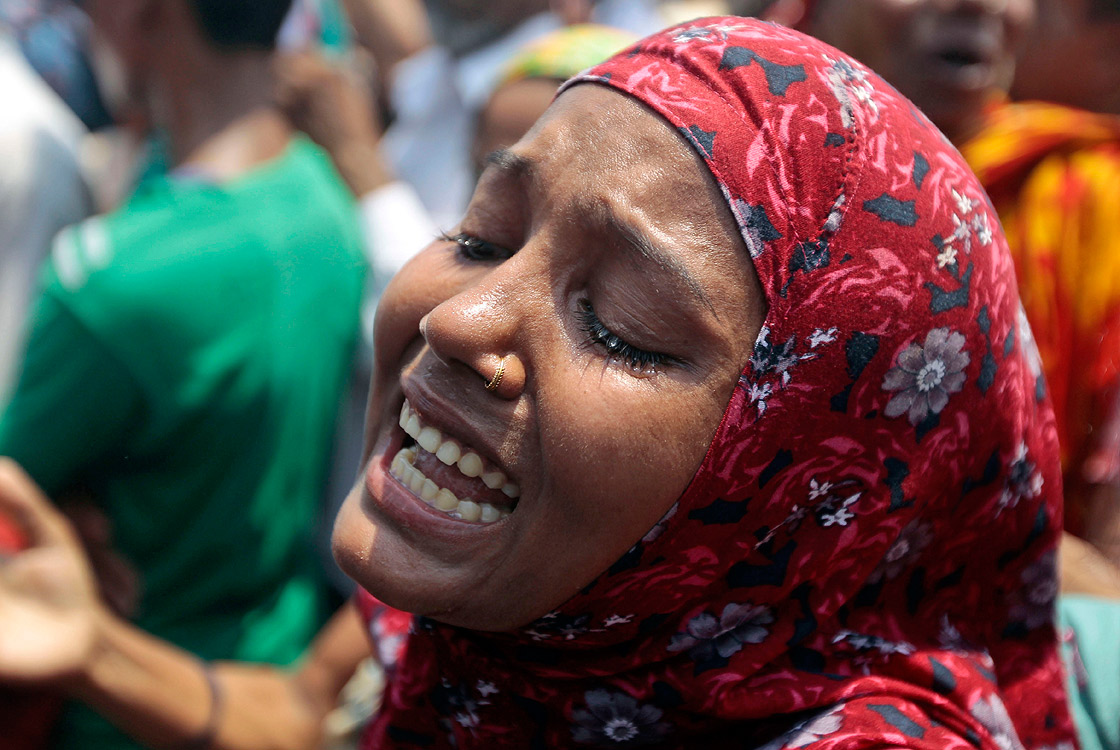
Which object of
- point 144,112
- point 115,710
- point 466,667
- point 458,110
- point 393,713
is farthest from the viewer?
point 458,110

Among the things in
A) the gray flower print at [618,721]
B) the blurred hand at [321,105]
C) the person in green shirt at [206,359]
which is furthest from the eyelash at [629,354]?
the blurred hand at [321,105]

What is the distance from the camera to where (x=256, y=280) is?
2.32 m

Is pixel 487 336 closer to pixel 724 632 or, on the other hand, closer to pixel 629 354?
pixel 629 354

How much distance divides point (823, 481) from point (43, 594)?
1550mm

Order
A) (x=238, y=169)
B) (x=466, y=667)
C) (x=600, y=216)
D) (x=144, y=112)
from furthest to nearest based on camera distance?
(x=144, y=112) < (x=238, y=169) < (x=466, y=667) < (x=600, y=216)

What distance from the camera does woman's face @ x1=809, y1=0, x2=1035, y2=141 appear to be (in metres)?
2.39

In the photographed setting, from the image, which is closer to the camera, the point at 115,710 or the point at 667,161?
the point at 667,161

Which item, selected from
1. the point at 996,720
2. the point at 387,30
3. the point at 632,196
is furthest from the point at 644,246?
the point at 387,30

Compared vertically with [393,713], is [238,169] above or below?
above

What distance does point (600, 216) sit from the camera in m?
1.12

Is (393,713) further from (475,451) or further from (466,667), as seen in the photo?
(475,451)

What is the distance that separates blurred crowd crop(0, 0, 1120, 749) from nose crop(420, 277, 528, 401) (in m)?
1.04

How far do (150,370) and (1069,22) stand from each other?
8.44 ft

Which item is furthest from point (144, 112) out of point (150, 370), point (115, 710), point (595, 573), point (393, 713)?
point (595, 573)
